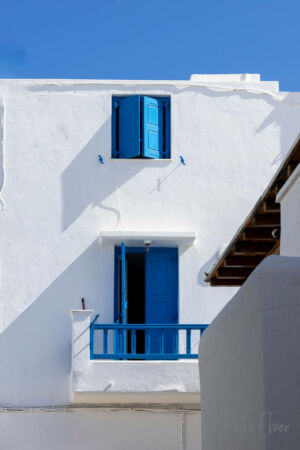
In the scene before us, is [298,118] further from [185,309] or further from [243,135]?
[185,309]

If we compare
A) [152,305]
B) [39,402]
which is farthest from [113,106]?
[39,402]

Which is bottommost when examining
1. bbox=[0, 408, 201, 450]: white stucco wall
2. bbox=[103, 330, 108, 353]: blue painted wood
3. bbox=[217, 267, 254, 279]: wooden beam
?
bbox=[0, 408, 201, 450]: white stucco wall

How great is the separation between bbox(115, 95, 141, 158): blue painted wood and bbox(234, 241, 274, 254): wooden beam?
500cm

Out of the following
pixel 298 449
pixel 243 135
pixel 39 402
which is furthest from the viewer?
pixel 243 135

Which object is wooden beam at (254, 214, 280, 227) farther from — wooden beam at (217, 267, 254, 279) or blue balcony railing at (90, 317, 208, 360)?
blue balcony railing at (90, 317, 208, 360)

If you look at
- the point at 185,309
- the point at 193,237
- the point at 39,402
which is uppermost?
the point at 193,237

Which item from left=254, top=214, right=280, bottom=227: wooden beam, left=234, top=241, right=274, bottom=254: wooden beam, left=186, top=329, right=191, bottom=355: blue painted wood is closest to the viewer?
left=254, top=214, right=280, bottom=227: wooden beam

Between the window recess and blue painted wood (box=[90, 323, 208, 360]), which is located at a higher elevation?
the window recess

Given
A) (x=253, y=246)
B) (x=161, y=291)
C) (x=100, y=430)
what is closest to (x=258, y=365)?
(x=253, y=246)

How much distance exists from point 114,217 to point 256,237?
5.46 meters

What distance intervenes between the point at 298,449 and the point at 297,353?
499 mm

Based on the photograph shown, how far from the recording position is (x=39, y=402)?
1582 centimetres

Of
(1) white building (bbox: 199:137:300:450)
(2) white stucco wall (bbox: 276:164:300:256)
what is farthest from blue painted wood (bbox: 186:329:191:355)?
(1) white building (bbox: 199:137:300:450)

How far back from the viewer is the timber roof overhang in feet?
31.8
